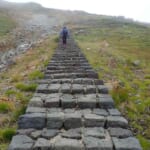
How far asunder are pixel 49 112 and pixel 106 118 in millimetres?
1677

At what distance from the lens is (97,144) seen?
716 cm

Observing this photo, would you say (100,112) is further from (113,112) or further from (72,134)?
(72,134)

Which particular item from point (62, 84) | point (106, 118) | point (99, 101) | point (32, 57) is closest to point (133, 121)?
point (99, 101)

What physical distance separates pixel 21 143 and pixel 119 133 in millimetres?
2390

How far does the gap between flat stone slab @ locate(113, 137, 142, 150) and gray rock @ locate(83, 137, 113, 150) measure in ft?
0.45

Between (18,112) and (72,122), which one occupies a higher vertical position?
(72,122)

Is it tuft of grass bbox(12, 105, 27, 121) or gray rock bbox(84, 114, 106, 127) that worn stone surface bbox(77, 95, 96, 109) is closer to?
gray rock bbox(84, 114, 106, 127)

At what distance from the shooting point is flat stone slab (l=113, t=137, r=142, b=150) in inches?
276

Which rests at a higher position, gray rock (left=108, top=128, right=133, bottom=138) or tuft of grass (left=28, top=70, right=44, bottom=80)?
gray rock (left=108, top=128, right=133, bottom=138)

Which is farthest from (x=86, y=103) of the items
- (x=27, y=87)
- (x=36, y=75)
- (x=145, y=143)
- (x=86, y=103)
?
(x=36, y=75)

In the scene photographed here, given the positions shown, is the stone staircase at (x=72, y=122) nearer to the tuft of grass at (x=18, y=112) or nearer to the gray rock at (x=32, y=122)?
the gray rock at (x=32, y=122)

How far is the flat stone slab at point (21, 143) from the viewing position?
705cm

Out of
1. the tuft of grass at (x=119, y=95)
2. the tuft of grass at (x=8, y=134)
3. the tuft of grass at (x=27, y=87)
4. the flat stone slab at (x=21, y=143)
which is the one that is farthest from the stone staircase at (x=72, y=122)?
the tuft of grass at (x=27, y=87)

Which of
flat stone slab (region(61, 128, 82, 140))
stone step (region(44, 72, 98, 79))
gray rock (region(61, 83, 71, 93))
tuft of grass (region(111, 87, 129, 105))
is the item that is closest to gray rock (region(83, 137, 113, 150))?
flat stone slab (region(61, 128, 82, 140))
